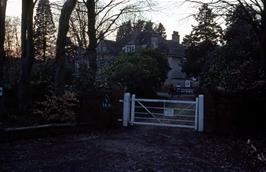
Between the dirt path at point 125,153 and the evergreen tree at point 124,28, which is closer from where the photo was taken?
the dirt path at point 125,153

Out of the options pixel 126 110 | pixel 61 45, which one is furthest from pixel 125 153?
pixel 61 45

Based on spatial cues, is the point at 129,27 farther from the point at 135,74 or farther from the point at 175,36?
the point at 175,36

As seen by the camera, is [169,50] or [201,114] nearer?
[201,114]

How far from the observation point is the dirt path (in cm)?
819

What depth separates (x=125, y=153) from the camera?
381 inches

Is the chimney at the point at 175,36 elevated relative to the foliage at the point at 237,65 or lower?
elevated

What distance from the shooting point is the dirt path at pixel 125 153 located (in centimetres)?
819

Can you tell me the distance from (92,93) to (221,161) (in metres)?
8.17

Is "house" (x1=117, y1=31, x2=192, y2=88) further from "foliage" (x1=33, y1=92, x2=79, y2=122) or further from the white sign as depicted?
"foliage" (x1=33, y1=92, x2=79, y2=122)

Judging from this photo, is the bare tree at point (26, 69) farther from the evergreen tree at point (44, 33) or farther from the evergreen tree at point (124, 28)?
the evergreen tree at point (44, 33)

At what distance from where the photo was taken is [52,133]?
12.8 metres

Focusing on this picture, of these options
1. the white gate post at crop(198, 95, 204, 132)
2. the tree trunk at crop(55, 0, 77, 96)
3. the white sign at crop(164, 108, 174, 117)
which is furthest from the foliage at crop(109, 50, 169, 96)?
the white gate post at crop(198, 95, 204, 132)

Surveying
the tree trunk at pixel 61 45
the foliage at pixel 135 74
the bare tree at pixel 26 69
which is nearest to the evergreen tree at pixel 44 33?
the foliage at pixel 135 74

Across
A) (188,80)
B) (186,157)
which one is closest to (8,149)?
(186,157)
